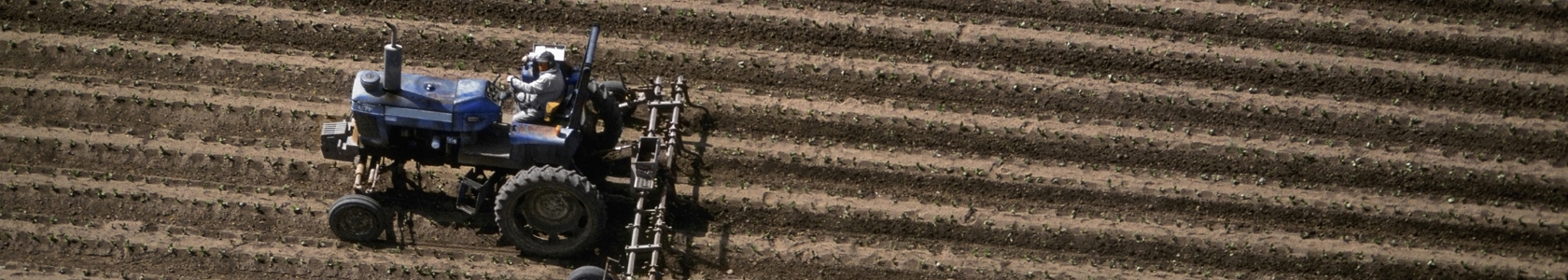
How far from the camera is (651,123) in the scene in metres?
17.0

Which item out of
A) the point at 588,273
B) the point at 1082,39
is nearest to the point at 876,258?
the point at 588,273

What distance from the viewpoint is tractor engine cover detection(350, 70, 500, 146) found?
14695 mm

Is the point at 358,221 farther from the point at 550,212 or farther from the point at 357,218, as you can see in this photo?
the point at 550,212

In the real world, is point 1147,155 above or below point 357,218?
above

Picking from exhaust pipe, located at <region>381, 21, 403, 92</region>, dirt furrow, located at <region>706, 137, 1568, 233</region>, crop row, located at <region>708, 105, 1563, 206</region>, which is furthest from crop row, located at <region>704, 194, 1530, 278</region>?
exhaust pipe, located at <region>381, 21, 403, 92</region>

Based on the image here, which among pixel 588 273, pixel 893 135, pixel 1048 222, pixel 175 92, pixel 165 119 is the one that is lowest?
pixel 588 273

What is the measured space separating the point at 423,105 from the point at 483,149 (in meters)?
0.74

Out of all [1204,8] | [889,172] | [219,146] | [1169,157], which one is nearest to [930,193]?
[889,172]

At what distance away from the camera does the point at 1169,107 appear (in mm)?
18359

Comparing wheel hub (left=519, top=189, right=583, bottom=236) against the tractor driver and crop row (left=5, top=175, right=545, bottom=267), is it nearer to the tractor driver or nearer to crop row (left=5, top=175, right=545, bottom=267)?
crop row (left=5, top=175, right=545, bottom=267)

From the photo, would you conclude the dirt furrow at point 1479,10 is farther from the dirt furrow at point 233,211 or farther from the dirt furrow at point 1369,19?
the dirt furrow at point 233,211

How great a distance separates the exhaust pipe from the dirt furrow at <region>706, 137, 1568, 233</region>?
3.98 m

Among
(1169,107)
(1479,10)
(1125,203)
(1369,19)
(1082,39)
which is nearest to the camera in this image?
(1125,203)

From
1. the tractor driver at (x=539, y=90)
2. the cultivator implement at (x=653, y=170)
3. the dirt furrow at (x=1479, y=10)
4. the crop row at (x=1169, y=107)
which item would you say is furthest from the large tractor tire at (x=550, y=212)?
the dirt furrow at (x=1479, y=10)
